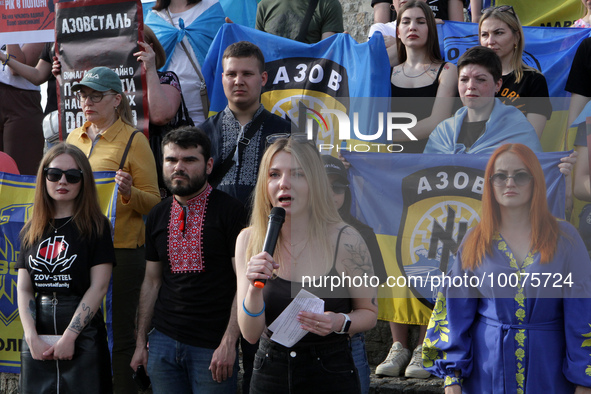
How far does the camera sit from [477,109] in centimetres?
449

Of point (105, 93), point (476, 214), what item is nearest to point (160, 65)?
point (105, 93)

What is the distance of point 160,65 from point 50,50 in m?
1.35

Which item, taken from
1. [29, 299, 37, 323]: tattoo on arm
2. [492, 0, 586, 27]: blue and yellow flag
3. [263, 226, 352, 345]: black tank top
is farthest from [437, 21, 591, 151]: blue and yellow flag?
[29, 299, 37, 323]: tattoo on arm

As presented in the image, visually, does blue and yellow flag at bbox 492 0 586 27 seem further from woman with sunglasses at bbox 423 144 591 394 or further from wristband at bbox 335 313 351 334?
wristband at bbox 335 313 351 334

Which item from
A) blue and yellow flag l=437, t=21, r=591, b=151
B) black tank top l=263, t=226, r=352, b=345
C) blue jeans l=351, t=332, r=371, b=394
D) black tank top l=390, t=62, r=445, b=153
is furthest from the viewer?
blue and yellow flag l=437, t=21, r=591, b=151

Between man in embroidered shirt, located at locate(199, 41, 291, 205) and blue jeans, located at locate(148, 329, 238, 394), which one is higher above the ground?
man in embroidered shirt, located at locate(199, 41, 291, 205)

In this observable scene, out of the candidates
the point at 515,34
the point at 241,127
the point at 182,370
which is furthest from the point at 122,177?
the point at 515,34

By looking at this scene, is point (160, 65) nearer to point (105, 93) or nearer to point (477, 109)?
point (105, 93)

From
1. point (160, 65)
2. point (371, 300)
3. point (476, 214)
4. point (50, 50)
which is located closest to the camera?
point (371, 300)

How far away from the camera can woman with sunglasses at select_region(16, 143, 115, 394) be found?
413 cm

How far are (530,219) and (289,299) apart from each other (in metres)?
1.14

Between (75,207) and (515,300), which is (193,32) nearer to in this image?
(75,207)

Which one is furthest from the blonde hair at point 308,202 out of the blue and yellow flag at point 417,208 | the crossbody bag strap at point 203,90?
the crossbody bag strap at point 203,90

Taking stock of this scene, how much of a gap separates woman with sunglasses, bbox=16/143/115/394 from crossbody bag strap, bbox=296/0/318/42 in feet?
8.27
